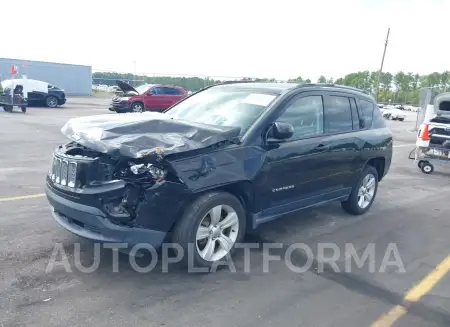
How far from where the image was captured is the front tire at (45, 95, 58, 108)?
77.6 ft

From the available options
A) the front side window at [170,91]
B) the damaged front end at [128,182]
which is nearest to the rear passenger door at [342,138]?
the damaged front end at [128,182]

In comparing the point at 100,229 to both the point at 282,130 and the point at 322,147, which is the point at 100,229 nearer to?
the point at 282,130

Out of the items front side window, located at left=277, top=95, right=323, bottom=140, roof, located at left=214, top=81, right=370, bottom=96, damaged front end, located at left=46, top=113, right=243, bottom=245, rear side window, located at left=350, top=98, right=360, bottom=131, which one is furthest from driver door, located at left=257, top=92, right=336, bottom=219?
damaged front end, located at left=46, top=113, right=243, bottom=245

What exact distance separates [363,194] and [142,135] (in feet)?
12.6

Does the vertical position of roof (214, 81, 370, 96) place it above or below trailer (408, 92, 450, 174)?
above

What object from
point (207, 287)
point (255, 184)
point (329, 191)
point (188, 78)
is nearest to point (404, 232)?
point (329, 191)

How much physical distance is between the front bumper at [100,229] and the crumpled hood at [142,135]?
1.78 feet

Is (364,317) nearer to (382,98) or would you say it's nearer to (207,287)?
(207,287)

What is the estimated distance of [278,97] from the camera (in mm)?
4559

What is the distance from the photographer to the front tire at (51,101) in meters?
23.7

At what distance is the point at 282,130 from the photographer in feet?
13.6

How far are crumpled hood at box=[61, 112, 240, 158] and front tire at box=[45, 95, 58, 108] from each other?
21490 mm

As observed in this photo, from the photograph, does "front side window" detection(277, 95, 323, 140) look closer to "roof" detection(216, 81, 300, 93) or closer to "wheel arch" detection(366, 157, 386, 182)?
"roof" detection(216, 81, 300, 93)

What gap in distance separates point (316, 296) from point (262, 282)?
504mm
